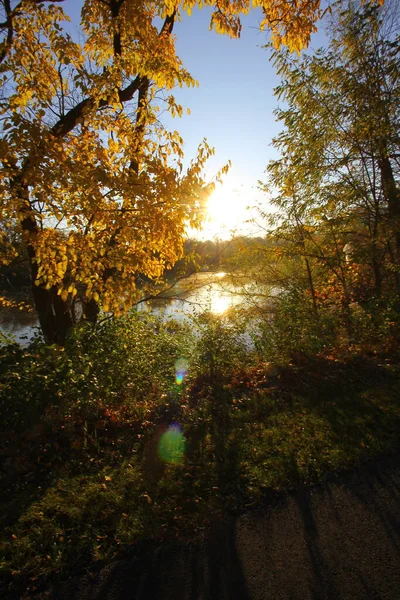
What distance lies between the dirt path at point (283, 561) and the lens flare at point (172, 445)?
4.03 ft

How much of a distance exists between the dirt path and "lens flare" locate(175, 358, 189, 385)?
157 inches

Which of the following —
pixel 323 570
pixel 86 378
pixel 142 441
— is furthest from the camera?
pixel 86 378

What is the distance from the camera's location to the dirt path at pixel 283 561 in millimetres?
2291

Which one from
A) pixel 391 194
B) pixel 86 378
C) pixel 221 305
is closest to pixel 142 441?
pixel 86 378

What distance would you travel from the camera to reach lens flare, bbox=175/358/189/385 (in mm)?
6883

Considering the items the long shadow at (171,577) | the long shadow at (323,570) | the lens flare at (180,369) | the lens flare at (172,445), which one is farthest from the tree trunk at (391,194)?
the long shadow at (171,577)

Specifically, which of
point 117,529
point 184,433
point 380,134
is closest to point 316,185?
point 380,134

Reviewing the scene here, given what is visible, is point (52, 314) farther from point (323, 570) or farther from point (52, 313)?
point (323, 570)

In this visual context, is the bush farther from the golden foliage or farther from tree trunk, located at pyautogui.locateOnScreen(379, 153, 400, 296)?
tree trunk, located at pyautogui.locateOnScreen(379, 153, 400, 296)

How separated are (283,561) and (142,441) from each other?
2419 mm

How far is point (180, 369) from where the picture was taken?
7.39 metres

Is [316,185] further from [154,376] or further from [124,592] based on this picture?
[124,592]

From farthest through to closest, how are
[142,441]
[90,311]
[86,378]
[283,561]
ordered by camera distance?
[90,311] → [86,378] → [142,441] → [283,561]

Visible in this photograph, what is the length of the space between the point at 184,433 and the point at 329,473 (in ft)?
6.62
